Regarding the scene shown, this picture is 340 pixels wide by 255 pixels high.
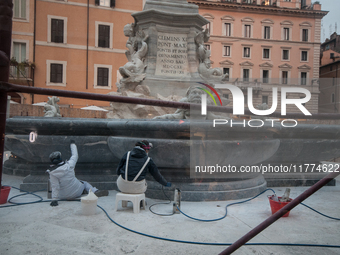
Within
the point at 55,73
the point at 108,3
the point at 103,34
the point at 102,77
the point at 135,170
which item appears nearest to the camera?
the point at 135,170

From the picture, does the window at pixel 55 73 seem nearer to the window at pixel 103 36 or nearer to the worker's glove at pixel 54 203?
the window at pixel 103 36

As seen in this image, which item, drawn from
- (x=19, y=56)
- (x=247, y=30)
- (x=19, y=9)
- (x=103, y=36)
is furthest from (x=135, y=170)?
(x=19, y=9)

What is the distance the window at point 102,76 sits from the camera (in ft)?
79.9

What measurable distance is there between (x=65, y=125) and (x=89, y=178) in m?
0.94

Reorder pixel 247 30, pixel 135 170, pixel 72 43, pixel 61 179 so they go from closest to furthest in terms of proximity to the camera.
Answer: pixel 135 170, pixel 61 179, pixel 247 30, pixel 72 43

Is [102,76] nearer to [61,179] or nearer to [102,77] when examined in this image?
[102,77]

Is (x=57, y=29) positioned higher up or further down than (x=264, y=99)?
higher up

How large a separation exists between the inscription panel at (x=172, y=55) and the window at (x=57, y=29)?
1964cm

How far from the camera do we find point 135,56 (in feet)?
22.7

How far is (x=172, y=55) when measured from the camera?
7.02 meters

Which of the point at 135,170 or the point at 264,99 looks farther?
the point at 135,170

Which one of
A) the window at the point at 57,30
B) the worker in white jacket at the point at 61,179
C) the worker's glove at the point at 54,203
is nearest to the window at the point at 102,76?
the window at the point at 57,30

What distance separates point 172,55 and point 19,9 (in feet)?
67.2

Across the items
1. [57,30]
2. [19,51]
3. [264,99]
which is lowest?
[264,99]
